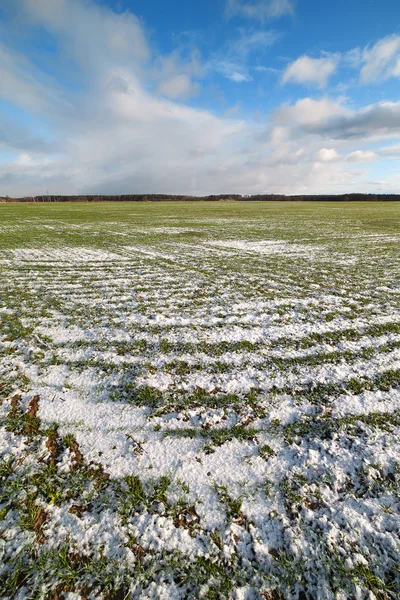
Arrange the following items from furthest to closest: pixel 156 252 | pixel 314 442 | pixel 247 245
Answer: pixel 247 245 < pixel 156 252 < pixel 314 442

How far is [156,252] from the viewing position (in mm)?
14328

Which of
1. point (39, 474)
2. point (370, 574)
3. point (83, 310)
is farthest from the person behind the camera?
point (83, 310)

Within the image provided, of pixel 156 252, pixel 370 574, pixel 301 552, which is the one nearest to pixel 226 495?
pixel 301 552

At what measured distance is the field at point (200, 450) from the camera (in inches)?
84.7

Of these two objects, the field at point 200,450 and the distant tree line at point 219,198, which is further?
the distant tree line at point 219,198

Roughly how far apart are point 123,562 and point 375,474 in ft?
7.80

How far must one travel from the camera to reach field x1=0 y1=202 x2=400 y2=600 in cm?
215

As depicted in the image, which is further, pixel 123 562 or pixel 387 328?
pixel 387 328

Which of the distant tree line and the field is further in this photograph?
the distant tree line

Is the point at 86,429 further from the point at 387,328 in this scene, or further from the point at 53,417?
the point at 387,328

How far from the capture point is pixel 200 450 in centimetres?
312

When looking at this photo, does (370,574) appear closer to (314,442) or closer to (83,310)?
(314,442)

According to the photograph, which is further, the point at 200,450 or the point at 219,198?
the point at 219,198

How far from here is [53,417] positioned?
11.7 ft
